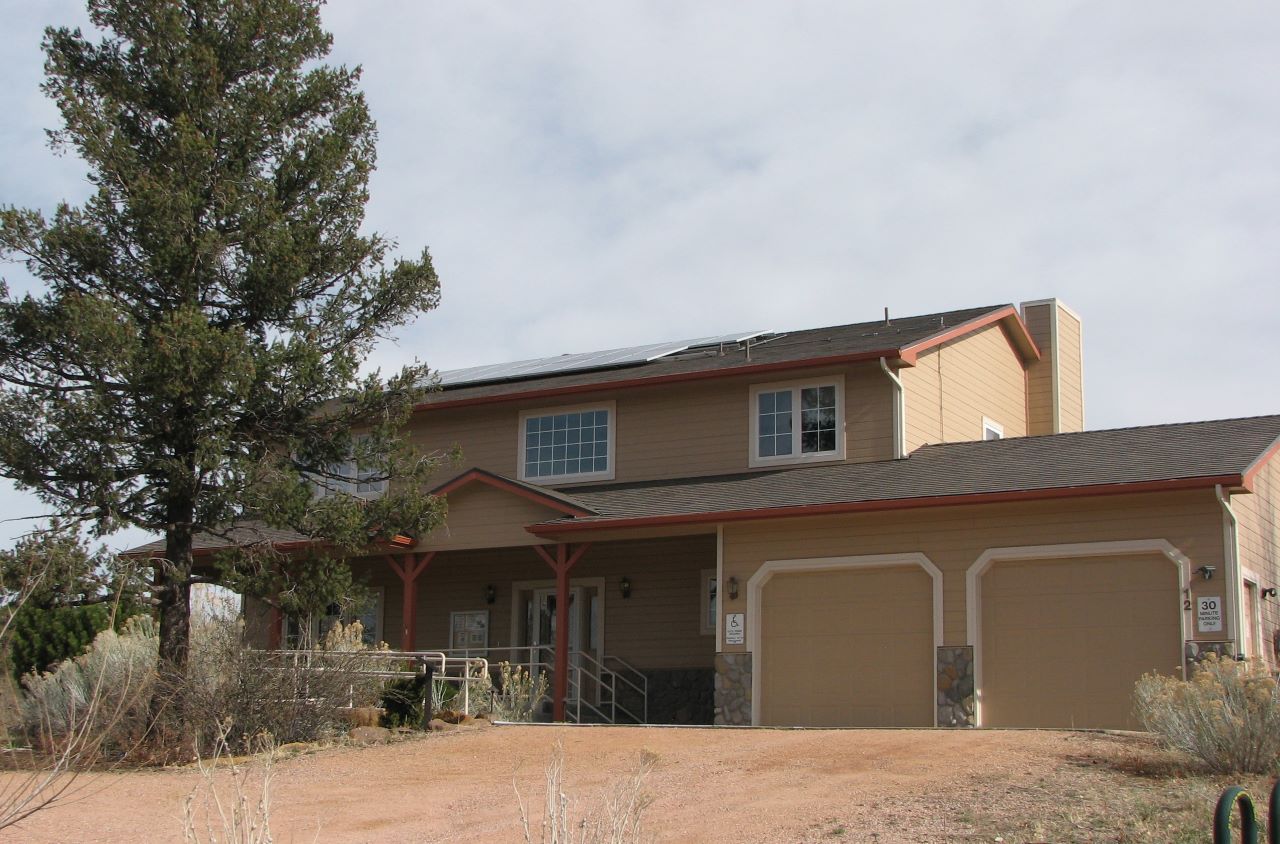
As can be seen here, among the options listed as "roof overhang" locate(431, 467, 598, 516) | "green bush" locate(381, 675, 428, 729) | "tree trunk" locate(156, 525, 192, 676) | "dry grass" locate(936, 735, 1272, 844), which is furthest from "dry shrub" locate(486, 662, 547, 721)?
"dry grass" locate(936, 735, 1272, 844)

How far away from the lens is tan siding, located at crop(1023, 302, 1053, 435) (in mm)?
25562

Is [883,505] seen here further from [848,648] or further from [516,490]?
[516,490]

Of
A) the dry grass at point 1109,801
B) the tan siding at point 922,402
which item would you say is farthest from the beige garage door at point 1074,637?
the dry grass at point 1109,801

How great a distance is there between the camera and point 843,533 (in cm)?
1845

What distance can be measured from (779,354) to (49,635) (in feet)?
41.7

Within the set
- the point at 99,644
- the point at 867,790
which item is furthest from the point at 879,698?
the point at 99,644

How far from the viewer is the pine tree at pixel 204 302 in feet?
52.7

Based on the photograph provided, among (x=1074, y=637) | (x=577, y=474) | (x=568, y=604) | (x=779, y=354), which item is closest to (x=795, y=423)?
(x=779, y=354)

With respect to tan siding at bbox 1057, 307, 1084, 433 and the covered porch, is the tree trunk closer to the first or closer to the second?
the covered porch

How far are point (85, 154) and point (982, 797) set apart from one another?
492 inches

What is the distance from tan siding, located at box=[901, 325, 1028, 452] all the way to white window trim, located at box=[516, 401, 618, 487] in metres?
4.86

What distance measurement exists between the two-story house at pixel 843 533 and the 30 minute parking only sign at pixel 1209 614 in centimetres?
2

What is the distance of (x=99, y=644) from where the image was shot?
1728cm

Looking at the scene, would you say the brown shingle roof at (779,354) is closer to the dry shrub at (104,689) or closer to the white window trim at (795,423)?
the white window trim at (795,423)
